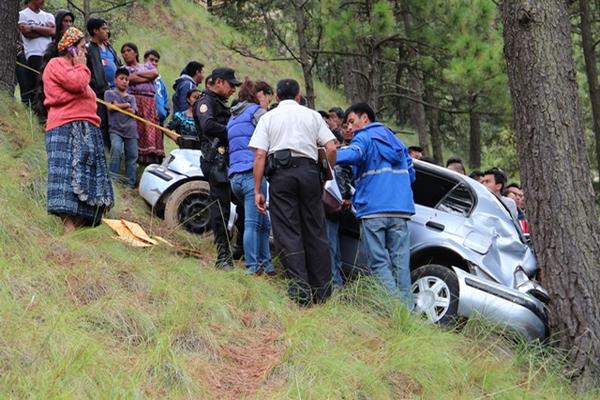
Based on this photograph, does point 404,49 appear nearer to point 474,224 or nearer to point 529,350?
point 474,224

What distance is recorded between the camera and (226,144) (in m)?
7.14

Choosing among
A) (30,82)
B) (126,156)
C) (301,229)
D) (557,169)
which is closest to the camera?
(557,169)

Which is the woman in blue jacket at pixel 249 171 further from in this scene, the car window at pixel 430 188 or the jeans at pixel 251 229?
the car window at pixel 430 188

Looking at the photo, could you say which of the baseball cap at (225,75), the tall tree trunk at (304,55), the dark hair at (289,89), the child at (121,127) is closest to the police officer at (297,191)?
the dark hair at (289,89)

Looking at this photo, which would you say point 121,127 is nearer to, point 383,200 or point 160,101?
point 160,101

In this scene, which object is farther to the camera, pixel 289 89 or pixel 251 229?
pixel 251 229

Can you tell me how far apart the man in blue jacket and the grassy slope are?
0.34m

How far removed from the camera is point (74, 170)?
6570 mm

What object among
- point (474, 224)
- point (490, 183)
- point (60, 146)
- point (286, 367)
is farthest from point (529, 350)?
point (60, 146)

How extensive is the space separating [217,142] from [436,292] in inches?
95.2

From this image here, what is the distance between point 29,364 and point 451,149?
2166 centimetres

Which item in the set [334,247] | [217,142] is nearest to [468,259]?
[334,247]

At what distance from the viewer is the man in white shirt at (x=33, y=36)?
941 cm

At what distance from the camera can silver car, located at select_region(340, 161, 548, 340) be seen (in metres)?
6.10
